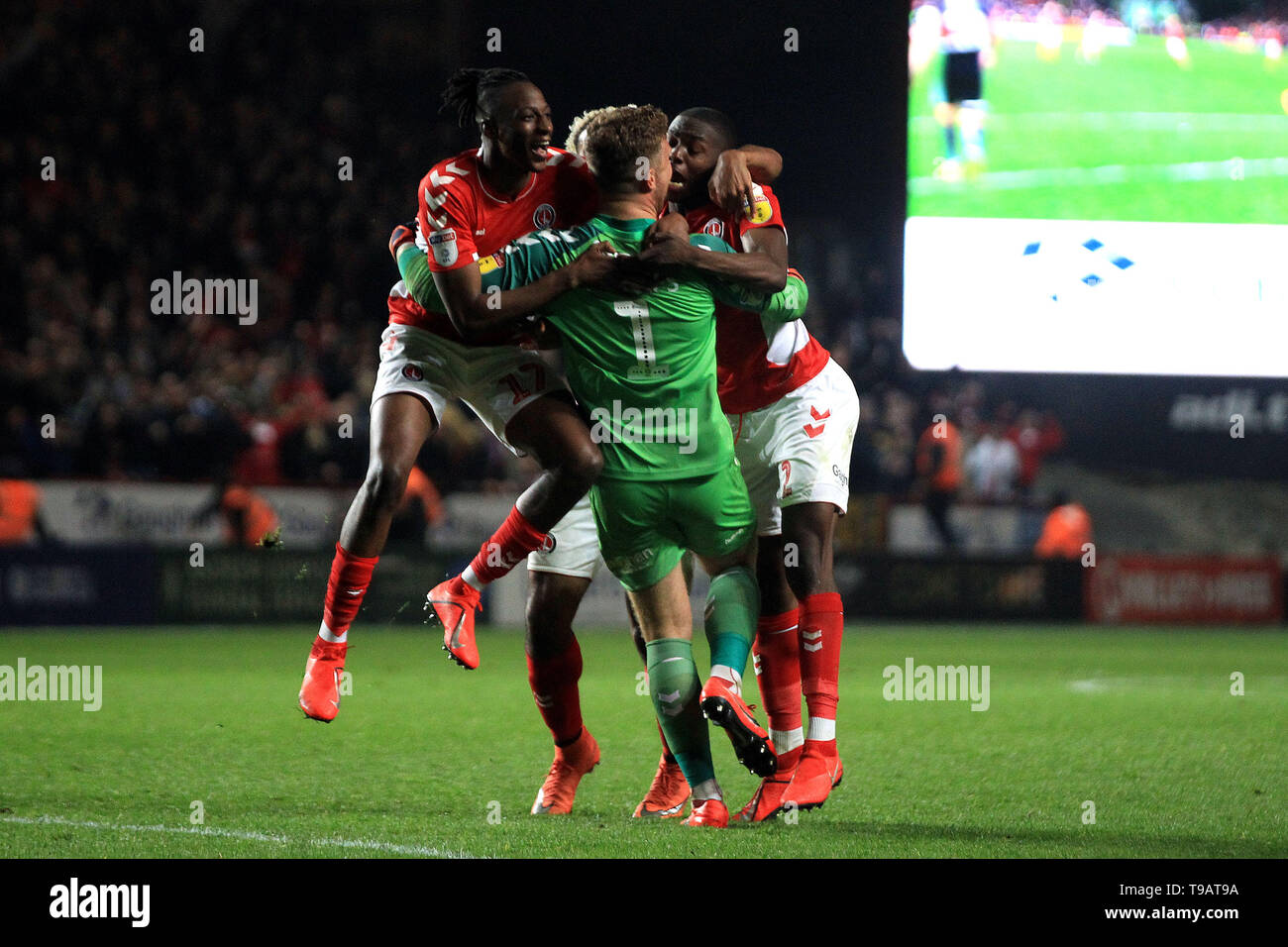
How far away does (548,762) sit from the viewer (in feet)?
21.3

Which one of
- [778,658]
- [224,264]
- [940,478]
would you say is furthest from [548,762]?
[224,264]

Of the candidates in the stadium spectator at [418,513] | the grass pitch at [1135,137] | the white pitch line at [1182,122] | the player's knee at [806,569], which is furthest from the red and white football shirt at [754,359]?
the white pitch line at [1182,122]

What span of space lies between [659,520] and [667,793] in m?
1.11

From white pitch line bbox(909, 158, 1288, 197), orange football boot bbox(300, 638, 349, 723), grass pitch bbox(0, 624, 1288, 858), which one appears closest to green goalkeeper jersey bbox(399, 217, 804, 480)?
grass pitch bbox(0, 624, 1288, 858)

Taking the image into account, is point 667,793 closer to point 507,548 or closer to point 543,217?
point 507,548

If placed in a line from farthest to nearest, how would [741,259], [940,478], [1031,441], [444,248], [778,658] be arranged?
[1031,441]
[940,478]
[778,658]
[444,248]
[741,259]

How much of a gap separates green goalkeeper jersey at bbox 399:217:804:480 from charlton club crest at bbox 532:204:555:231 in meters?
0.55

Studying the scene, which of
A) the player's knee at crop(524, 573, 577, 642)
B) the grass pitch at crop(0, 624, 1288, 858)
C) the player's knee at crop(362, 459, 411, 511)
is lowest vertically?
the grass pitch at crop(0, 624, 1288, 858)

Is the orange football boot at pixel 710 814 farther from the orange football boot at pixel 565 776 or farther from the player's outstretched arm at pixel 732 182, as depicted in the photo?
the player's outstretched arm at pixel 732 182

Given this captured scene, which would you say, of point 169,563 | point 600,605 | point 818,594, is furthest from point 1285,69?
point 818,594

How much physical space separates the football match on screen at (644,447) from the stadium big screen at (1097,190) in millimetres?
51

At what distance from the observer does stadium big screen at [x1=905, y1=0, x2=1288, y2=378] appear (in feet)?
51.5

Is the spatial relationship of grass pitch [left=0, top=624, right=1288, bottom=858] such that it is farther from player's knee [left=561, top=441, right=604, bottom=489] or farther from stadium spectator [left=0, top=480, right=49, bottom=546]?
stadium spectator [left=0, top=480, right=49, bottom=546]

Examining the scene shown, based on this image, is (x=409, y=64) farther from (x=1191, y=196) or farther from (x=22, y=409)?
(x=1191, y=196)
